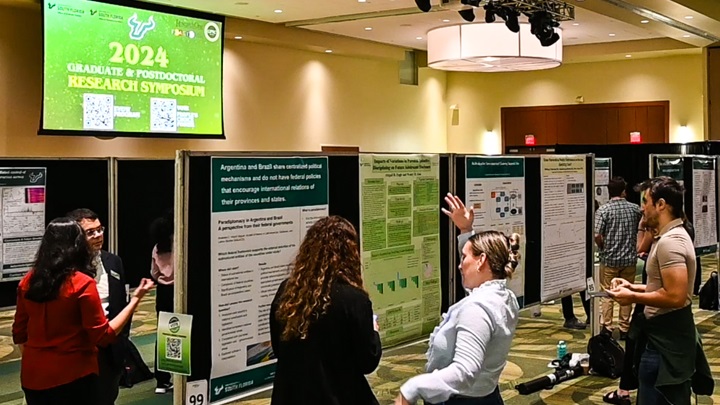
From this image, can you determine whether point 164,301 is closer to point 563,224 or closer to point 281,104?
point 563,224

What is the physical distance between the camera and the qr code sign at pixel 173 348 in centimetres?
286

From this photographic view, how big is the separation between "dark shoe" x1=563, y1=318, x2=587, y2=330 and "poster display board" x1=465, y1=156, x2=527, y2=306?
310 cm

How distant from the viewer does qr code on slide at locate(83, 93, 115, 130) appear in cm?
1045

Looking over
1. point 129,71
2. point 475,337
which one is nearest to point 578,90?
point 129,71

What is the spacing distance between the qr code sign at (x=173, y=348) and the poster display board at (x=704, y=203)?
5.92m

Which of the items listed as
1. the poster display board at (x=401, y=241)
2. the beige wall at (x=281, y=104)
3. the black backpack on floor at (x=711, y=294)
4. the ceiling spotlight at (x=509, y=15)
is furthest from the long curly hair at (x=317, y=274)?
the beige wall at (x=281, y=104)

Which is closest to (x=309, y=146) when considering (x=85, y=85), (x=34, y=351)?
(x=85, y=85)

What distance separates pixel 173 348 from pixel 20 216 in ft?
9.95

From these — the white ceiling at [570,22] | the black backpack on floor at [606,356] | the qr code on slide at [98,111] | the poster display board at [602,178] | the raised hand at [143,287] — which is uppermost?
the white ceiling at [570,22]

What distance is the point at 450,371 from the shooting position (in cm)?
259

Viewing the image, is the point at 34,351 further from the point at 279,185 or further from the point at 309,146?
the point at 309,146

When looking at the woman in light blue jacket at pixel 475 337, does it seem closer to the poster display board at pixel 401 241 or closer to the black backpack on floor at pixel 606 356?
the poster display board at pixel 401 241

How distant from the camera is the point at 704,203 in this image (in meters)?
7.85

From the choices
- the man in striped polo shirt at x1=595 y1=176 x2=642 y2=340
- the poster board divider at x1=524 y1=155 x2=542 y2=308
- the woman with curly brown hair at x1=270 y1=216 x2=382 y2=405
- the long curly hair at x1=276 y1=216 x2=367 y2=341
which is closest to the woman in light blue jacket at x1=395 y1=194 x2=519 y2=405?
the woman with curly brown hair at x1=270 y1=216 x2=382 y2=405
